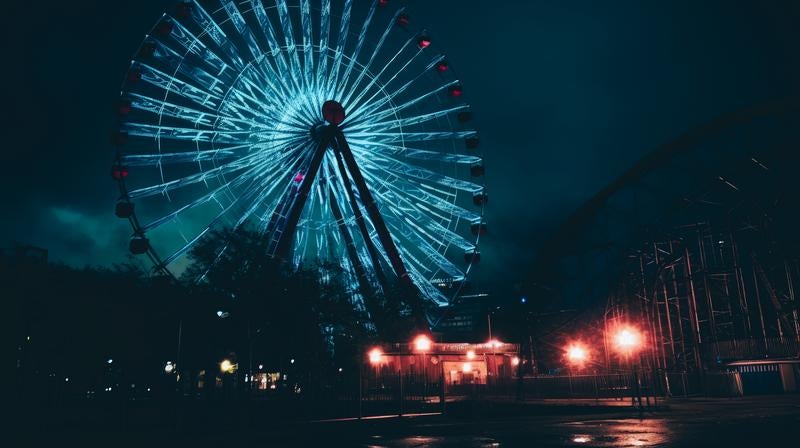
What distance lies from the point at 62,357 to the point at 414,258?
21730 millimetres

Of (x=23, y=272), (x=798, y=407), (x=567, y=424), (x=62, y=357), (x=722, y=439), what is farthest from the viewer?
(x=23, y=272)

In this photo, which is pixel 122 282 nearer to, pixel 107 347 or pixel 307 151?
pixel 107 347

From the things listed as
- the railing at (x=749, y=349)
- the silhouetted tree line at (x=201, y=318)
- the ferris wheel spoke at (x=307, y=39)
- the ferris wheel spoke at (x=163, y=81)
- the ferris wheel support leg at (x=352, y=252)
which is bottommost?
the railing at (x=749, y=349)

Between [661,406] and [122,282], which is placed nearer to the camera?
[661,406]

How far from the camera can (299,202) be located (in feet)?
95.1

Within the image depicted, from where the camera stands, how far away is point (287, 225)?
2830 cm

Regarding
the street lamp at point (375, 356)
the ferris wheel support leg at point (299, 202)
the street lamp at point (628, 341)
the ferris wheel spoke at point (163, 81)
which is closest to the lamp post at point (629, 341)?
the street lamp at point (628, 341)

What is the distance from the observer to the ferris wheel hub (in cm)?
2997

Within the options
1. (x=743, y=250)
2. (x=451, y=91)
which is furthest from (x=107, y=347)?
(x=743, y=250)

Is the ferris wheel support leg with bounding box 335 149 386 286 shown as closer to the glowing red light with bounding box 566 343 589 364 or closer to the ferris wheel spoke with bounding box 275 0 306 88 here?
the ferris wheel spoke with bounding box 275 0 306 88

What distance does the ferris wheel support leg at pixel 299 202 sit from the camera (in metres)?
28.1

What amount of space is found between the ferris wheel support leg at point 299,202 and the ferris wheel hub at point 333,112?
0.74 m

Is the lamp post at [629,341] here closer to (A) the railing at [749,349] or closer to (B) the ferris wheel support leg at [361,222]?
(A) the railing at [749,349]

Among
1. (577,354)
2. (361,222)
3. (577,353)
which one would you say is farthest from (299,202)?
(577,354)
